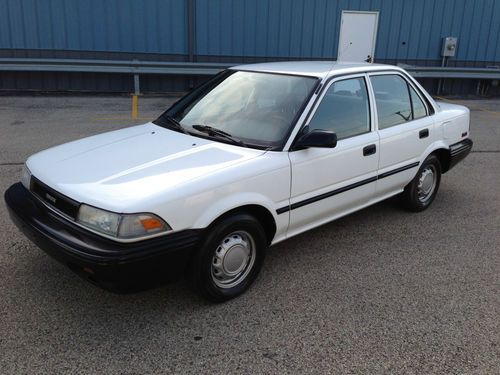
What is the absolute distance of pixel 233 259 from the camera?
3.14 meters

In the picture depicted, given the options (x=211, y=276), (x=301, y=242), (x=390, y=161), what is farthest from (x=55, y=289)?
(x=390, y=161)

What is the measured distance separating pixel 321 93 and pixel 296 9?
1013 centimetres

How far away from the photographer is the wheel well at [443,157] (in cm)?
490

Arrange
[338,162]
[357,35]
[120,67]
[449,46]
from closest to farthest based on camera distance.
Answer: [338,162] → [120,67] → [357,35] → [449,46]

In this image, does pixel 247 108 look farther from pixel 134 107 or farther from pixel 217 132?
pixel 134 107

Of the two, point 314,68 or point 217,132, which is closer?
point 217,132

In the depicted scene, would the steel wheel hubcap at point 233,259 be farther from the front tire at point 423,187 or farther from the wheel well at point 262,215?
the front tire at point 423,187

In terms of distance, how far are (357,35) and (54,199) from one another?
1213cm

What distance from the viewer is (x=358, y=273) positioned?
364 centimetres

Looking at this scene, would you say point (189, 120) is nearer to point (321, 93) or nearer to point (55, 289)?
point (321, 93)

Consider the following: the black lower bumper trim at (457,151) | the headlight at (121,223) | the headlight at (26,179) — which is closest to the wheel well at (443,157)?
the black lower bumper trim at (457,151)

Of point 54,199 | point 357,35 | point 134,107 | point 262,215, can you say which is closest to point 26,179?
point 54,199

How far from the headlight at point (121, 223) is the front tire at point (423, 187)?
293cm

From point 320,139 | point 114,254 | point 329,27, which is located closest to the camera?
point 114,254
